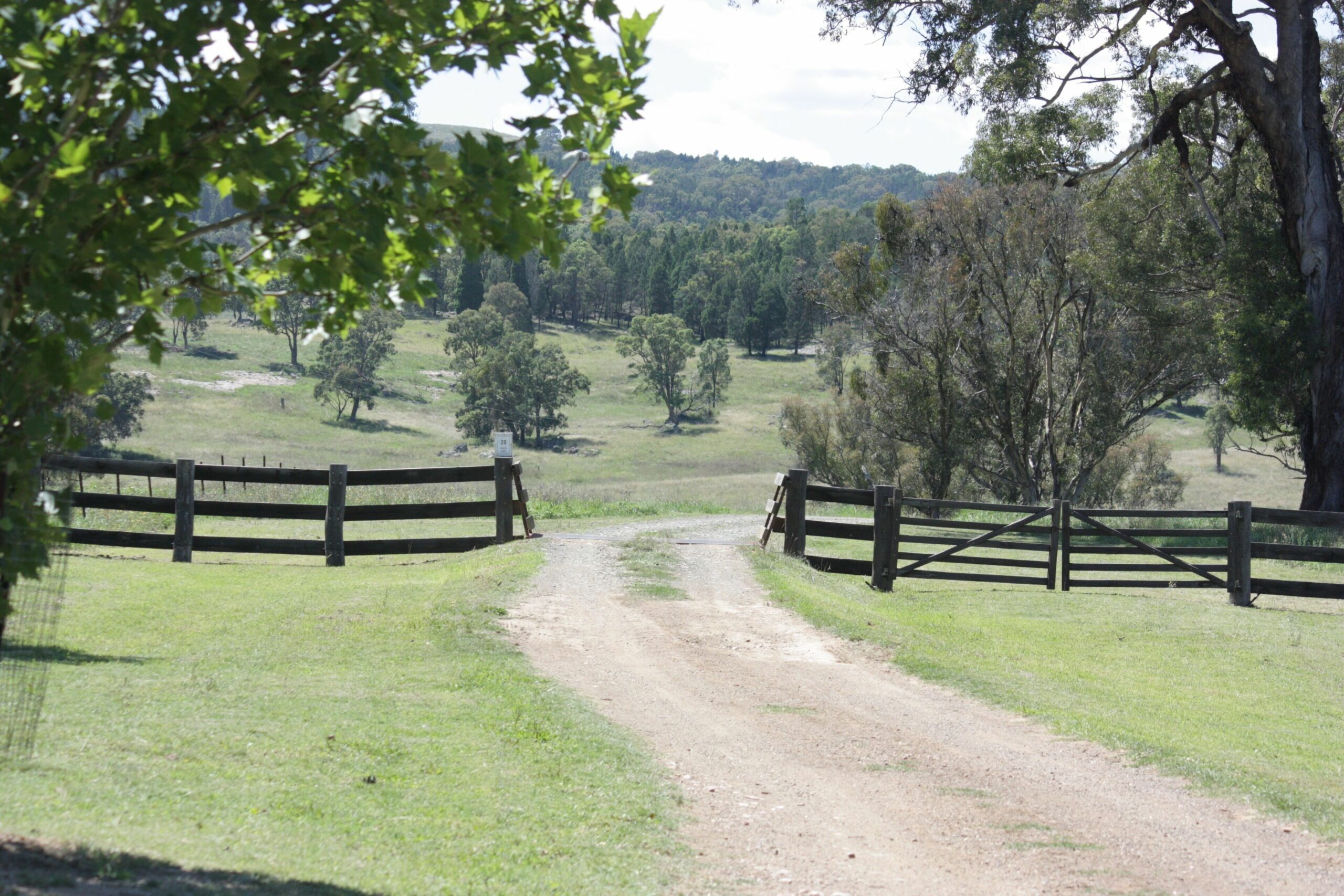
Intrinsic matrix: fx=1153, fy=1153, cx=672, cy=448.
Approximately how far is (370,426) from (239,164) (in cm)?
7995

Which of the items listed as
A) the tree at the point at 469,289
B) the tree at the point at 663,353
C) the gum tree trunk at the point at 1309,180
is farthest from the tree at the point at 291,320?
the tree at the point at 469,289

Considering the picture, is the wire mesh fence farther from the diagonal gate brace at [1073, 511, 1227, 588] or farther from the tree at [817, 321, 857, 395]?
the tree at [817, 321, 857, 395]

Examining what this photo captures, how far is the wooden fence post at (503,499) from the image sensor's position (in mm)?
16078

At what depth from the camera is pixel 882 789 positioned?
6742 millimetres

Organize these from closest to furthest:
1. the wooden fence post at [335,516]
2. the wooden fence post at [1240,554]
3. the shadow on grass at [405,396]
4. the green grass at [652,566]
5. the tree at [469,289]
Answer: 1. the green grass at [652,566]
2. the wooden fence post at [335,516]
3. the wooden fence post at [1240,554]
4. the shadow on grass at [405,396]
5. the tree at [469,289]

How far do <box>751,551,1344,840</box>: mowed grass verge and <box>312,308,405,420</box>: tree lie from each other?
6986cm

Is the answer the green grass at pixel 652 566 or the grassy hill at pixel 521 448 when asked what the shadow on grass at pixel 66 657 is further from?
the grassy hill at pixel 521 448

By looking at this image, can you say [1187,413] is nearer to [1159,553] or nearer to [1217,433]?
[1217,433]

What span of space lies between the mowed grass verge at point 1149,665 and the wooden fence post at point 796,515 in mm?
553

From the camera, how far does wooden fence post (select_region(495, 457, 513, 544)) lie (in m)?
16.1

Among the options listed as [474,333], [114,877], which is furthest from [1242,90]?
[474,333]

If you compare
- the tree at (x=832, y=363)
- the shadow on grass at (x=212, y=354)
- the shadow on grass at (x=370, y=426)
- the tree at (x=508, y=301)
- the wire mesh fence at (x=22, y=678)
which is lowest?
the shadow on grass at (x=370, y=426)

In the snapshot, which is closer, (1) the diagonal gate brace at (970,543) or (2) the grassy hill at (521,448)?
(1) the diagonal gate brace at (970,543)

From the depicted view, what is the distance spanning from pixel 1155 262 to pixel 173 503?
85.7 feet
